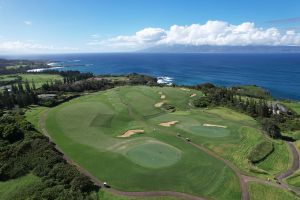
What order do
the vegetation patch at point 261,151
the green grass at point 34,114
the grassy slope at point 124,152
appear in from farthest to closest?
the green grass at point 34,114 < the vegetation patch at point 261,151 < the grassy slope at point 124,152

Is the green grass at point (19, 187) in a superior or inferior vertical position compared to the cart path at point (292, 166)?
superior

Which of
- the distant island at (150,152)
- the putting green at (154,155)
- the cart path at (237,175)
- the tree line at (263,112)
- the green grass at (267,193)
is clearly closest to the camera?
the green grass at (267,193)

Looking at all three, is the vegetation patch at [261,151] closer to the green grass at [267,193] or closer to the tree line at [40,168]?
the green grass at [267,193]

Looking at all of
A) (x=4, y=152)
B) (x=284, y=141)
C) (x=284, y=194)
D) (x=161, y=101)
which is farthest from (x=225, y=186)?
(x=161, y=101)

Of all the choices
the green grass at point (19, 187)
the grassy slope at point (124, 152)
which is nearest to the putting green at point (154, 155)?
the grassy slope at point (124, 152)

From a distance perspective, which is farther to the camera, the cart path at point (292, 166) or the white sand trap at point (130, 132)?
the white sand trap at point (130, 132)

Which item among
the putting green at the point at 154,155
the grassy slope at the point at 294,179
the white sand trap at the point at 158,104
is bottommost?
the grassy slope at the point at 294,179

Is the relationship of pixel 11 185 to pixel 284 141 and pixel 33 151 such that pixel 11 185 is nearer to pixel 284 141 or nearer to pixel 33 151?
pixel 33 151
